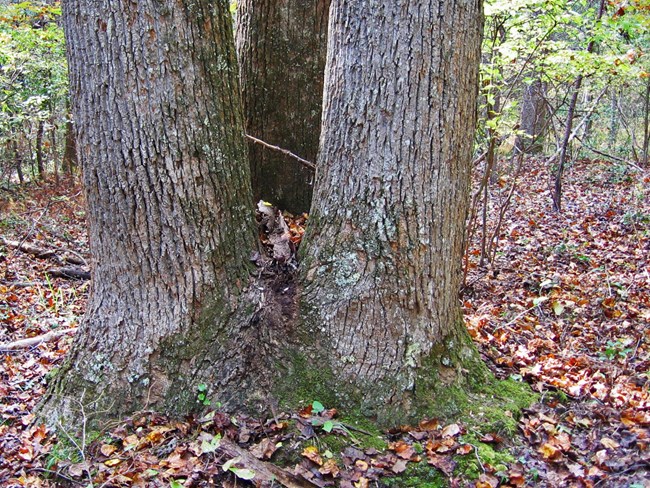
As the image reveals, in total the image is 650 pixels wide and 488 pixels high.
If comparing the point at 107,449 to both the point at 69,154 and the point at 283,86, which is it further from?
the point at 69,154

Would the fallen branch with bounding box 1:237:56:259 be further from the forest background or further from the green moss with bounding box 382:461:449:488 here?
the green moss with bounding box 382:461:449:488

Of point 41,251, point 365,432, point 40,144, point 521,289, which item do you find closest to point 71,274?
point 41,251

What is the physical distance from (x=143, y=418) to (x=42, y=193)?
32.6 ft

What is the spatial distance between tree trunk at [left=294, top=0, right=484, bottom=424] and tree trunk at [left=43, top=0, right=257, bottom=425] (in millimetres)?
512

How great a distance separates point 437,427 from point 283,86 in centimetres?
261

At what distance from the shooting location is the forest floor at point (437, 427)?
8.17ft

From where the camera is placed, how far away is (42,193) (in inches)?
432

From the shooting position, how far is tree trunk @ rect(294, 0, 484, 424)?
2.58 m

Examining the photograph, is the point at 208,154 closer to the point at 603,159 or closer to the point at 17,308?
the point at 17,308

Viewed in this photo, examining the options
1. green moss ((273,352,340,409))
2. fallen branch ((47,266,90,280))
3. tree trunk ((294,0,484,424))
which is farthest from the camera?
fallen branch ((47,266,90,280))

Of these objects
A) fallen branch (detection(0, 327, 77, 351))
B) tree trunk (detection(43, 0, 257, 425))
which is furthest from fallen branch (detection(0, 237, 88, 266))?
tree trunk (detection(43, 0, 257, 425))

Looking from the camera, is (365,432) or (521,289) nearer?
(365,432)

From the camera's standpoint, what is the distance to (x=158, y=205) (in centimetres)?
262

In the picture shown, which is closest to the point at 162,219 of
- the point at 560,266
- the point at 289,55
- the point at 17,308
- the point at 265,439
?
the point at 265,439
